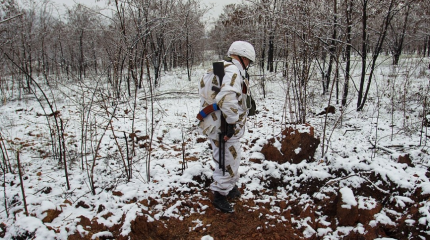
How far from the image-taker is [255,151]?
12.9 feet

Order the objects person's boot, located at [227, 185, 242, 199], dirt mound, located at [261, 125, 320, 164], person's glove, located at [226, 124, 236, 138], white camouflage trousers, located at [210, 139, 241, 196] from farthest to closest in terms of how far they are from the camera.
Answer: dirt mound, located at [261, 125, 320, 164] → person's boot, located at [227, 185, 242, 199] → white camouflage trousers, located at [210, 139, 241, 196] → person's glove, located at [226, 124, 236, 138]

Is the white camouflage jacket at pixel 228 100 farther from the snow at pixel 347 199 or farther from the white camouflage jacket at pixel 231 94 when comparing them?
the snow at pixel 347 199

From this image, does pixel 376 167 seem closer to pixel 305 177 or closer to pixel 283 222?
pixel 305 177

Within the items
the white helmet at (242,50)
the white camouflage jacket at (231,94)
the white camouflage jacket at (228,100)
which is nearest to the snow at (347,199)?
the white camouflage jacket at (228,100)

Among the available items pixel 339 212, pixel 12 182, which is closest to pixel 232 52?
pixel 339 212

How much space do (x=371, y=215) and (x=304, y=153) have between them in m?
1.23

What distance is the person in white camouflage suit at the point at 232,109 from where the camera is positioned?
239cm

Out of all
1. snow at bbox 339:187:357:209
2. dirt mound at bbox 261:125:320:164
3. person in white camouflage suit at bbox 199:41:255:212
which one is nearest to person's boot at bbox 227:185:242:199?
person in white camouflage suit at bbox 199:41:255:212

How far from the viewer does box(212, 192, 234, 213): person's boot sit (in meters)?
2.65

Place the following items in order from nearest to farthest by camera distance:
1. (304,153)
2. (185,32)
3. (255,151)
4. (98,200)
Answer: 1. (98,200)
2. (304,153)
3. (255,151)
4. (185,32)

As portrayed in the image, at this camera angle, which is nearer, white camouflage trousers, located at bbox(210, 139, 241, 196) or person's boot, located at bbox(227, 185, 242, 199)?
white camouflage trousers, located at bbox(210, 139, 241, 196)

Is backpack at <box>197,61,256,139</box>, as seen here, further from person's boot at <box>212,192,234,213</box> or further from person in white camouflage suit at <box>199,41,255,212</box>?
person's boot at <box>212,192,234,213</box>

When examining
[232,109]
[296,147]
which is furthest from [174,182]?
[296,147]

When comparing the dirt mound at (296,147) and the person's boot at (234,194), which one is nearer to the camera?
the person's boot at (234,194)
